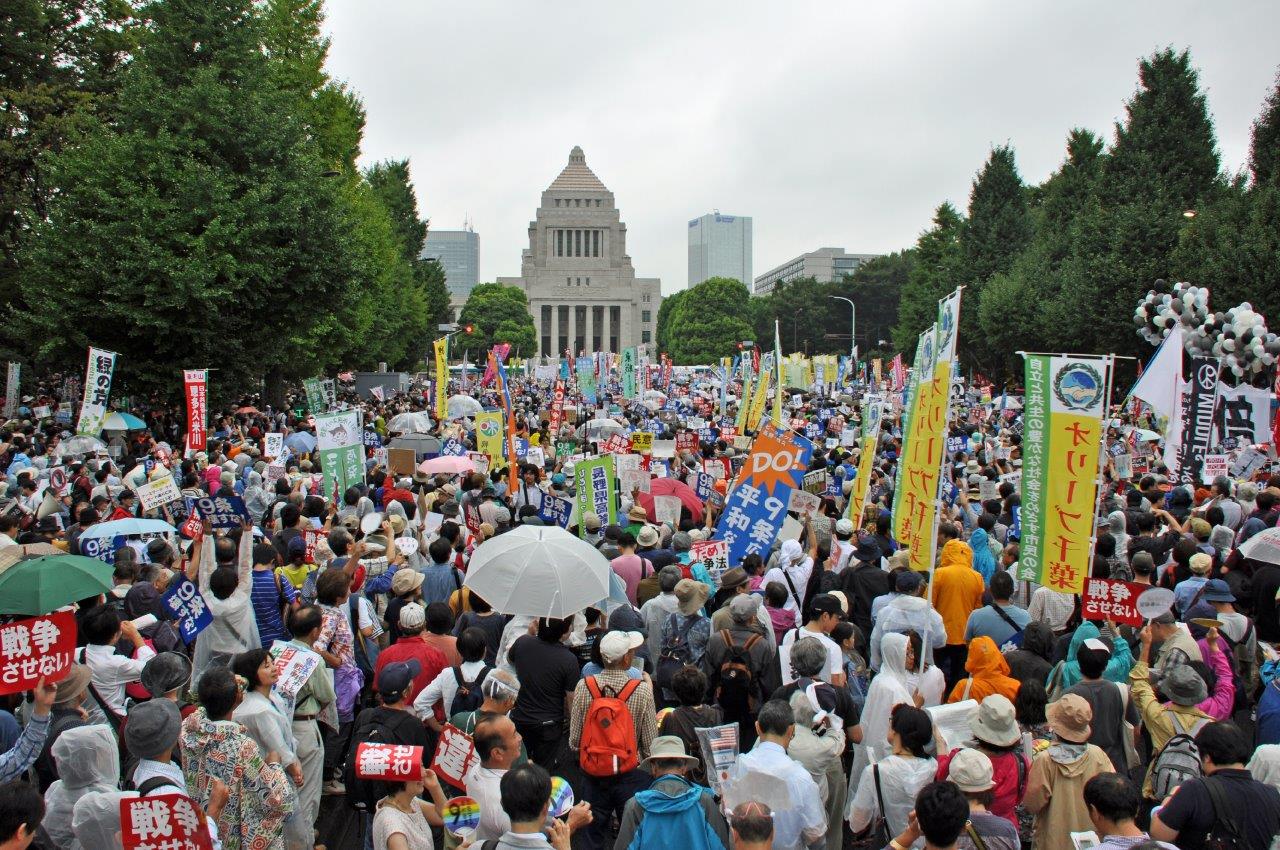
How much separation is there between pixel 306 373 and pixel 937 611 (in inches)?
1040

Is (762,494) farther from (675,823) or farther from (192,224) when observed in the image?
(192,224)

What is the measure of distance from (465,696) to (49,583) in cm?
230

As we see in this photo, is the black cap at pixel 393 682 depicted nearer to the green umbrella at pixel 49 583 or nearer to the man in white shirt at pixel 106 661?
the man in white shirt at pixel 106 661

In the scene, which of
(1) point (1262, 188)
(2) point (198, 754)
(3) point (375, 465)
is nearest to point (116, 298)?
(3) point (375, 465)

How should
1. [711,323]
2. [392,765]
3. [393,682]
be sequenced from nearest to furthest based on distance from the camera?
1. [392,765]
2. [393,682]
3. [711,323]

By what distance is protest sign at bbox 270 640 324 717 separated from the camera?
4.49m

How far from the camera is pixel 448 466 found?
1275 cm

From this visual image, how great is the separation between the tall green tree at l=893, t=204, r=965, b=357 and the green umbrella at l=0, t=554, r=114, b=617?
146ft

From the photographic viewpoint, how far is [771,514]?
7.89 m

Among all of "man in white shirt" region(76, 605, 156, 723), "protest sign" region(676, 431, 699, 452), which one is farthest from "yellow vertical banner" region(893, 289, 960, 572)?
"protest sign" region(676, 431, 699, 452)

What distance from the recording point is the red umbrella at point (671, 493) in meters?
10.6

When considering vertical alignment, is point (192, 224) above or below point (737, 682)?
above

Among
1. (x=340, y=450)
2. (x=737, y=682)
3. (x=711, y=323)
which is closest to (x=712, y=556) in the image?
(x=737, y=682)

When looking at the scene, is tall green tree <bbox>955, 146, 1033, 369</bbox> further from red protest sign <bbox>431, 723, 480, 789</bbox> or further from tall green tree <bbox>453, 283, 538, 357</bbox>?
tall green tree <bbox>453, 283, 538, 357</bbox>
